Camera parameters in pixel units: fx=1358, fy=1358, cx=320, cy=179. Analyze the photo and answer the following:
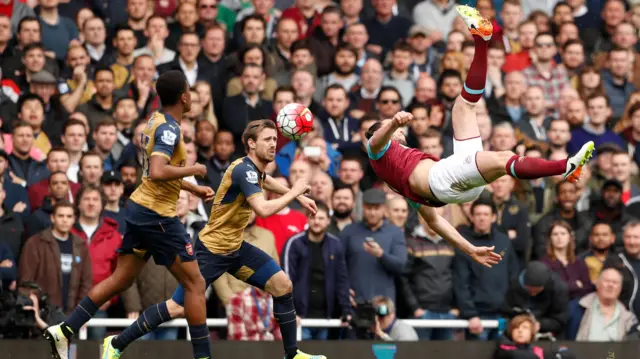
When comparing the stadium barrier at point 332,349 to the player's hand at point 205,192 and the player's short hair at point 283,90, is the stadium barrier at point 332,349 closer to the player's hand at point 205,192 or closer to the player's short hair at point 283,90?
the player's hand at point 205,192

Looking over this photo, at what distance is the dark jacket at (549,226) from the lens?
15.8 metres

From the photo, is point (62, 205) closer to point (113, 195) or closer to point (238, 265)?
point (113, 195)

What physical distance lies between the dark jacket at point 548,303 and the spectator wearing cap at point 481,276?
0.84 feet

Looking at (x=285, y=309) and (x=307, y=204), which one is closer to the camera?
(x=307, y=204)

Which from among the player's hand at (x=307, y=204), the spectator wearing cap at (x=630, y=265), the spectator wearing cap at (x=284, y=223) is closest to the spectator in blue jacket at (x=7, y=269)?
the spectator wearing cap at (x=284, y=223)

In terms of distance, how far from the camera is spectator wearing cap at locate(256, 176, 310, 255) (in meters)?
15.1

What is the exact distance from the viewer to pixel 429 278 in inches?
591

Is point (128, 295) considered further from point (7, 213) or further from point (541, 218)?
point (541, 218)

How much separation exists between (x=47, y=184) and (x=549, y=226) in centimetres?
573

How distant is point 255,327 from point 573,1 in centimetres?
834

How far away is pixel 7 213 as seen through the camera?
14523mm

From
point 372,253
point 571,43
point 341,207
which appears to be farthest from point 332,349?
point 571,43

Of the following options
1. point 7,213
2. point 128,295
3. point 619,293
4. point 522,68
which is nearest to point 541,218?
point 619,293

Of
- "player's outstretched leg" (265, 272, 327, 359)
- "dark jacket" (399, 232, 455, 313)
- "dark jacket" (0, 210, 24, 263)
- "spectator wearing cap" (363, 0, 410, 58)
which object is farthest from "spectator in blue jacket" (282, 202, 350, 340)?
"spectator wearing cap" (363, 0, 410, 58)
